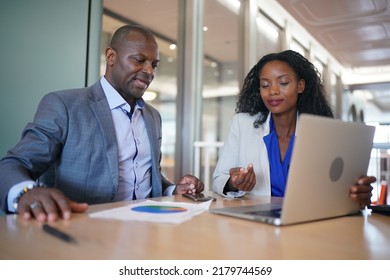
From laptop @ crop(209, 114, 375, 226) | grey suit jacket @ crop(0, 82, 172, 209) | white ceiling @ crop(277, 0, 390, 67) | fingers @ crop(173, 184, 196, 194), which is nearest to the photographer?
laptop @ crop(209, 114, 375, 226)

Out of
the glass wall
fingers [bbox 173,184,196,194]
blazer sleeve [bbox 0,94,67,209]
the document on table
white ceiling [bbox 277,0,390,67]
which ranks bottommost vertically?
the document on table

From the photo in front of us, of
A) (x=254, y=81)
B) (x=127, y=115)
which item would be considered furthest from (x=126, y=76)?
(x=254, y=81)

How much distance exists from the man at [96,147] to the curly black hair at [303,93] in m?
0.58

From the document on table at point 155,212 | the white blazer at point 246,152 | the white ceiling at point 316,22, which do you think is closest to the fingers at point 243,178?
the white blazer at point 246,152

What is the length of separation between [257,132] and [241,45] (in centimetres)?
283

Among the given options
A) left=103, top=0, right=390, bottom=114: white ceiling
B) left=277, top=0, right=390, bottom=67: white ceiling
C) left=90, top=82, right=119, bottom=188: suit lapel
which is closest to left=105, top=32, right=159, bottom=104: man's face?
left=90, top=82, right=119, bottom=188: suit lapel

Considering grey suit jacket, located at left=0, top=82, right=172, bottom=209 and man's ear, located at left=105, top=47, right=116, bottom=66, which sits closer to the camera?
grey suit jacket, located at left=0, top=82, right=172, bottom=209

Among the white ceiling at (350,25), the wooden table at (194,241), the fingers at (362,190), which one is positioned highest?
the white ceiling at (350,25)

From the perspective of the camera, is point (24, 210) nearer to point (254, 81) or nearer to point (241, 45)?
point (254, 81)

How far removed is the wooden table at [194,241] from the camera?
1.88ft

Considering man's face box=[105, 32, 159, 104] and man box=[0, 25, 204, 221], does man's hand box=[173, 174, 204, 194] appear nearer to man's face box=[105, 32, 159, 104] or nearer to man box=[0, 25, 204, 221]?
man box=[0, 25, 204, 221]

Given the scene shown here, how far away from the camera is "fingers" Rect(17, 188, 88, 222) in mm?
768

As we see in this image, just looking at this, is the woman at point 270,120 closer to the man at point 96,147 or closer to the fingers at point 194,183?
the fingers at point 194,183
